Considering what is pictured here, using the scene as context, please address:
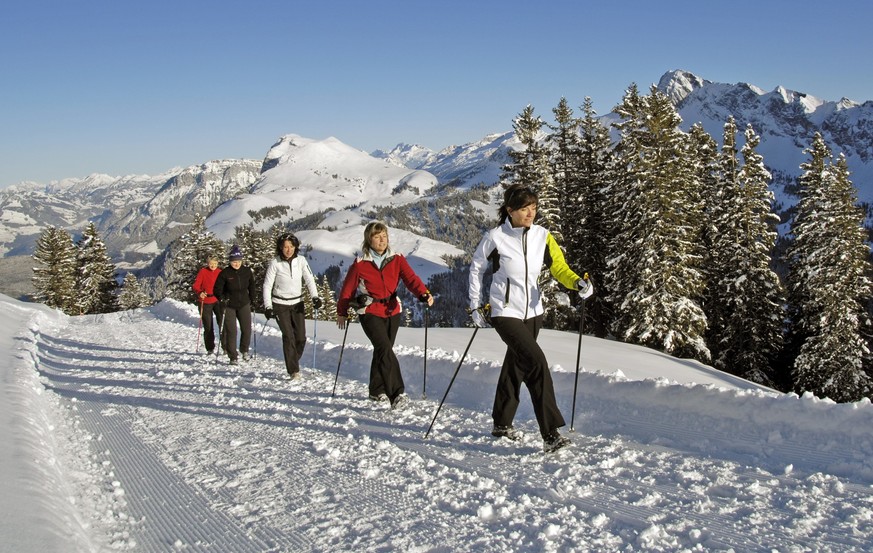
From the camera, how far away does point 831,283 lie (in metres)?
25.0

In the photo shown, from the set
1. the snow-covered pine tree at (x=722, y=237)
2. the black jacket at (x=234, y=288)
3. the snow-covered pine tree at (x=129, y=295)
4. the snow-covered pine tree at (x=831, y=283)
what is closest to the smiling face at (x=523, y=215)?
the black jacket at (x=234, y=288)

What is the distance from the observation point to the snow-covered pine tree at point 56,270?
158ft

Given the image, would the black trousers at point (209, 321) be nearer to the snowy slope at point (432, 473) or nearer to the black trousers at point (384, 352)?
the snowy slope at point (432, 473)

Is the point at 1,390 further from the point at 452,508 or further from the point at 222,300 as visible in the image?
the point at 452,508

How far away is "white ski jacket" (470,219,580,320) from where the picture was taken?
561 cm

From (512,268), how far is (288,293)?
19.6 feet

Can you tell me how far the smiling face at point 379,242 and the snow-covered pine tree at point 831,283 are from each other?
2339cm

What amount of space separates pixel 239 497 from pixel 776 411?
4978mm

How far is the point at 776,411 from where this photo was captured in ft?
19.1

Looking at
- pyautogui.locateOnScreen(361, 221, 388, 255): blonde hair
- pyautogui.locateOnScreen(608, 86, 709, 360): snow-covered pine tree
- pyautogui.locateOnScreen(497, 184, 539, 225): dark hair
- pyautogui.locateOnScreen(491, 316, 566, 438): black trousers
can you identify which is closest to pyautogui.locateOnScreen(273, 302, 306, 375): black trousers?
pyautogui.locateOnScreen(361, 221, 388, 255): blonde hair

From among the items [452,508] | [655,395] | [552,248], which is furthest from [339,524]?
[655,395]

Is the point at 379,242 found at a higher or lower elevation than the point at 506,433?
higher

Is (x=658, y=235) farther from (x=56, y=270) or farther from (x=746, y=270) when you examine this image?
(x=56, y=270)

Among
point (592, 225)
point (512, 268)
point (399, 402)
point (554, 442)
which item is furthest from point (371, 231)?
point (592, 225)
